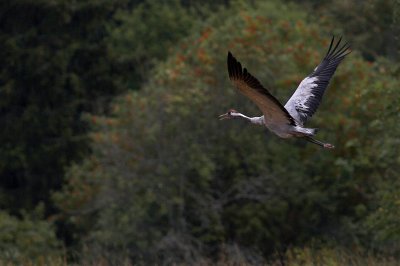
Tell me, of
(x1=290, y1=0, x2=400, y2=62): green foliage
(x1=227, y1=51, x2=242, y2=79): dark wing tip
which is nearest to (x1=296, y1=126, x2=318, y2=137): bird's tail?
(x1=227, y1=51, x2=242, y2=79): dark wing tip

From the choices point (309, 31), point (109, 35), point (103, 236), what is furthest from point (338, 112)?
point (109, 35)

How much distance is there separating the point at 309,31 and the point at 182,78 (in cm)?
345

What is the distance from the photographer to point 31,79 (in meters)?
28.2

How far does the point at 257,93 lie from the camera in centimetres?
1130

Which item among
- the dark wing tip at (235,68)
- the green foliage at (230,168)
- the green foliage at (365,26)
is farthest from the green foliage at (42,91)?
the dark wing tip at (235,68)

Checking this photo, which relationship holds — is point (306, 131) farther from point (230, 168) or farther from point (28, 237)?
point (28, 237)

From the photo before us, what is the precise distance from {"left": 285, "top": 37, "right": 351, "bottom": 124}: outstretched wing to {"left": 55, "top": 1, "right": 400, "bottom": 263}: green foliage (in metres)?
4.51

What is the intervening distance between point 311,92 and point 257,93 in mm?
2730

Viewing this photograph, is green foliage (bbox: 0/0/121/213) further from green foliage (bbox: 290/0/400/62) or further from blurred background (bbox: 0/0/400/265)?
green foliage (bbox: 290/0/400/62)

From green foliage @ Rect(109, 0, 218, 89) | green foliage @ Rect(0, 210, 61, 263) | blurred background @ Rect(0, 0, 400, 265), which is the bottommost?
green foliage @ Rect(0, 210, 61, 263)

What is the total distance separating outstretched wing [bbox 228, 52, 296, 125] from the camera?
1094 cm

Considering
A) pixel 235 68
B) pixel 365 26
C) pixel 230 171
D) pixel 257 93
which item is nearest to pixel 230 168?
pixel 230 171

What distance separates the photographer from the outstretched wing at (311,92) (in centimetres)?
1359

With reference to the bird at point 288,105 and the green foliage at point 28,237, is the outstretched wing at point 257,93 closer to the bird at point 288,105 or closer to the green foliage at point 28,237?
the bird at point 288,105
